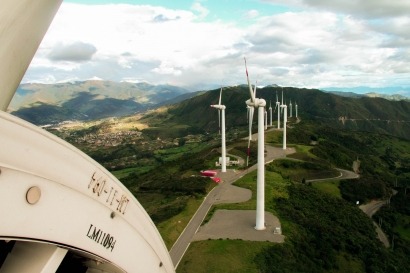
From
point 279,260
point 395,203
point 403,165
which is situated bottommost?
point 279,260

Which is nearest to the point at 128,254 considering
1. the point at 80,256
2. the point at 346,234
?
the point at 80,256

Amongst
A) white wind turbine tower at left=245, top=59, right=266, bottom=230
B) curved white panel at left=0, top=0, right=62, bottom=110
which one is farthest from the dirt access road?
curved white panel at left=0, top=0, right=62, bottom=110

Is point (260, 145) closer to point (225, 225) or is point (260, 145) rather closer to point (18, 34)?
point (225, 225)

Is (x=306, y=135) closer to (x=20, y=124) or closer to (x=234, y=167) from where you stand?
(x=234, y=167)

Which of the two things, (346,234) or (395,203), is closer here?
(346,234)

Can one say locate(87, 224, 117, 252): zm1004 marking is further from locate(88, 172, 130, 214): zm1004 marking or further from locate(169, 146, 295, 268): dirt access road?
locate(169, 146, 295, 268): dirt access road

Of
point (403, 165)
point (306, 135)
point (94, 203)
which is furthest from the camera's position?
point (403, 165)
